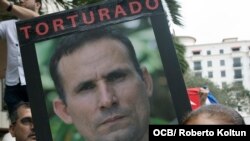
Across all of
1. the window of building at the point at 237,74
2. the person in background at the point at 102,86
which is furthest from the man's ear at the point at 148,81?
the window of building at the point at 237,74

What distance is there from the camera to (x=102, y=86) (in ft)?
6.29

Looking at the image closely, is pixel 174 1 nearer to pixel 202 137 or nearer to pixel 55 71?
pixel 55 71

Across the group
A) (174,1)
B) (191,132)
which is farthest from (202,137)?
(174,1)

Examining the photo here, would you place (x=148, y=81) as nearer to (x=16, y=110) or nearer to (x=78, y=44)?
(x=78, y=44)

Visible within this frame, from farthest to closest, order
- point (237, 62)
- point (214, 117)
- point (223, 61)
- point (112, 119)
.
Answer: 1. point (223, 61)
2. point (237, 62)
3. point (112, 119)
4. point (214, 117)

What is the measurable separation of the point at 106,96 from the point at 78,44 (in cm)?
24

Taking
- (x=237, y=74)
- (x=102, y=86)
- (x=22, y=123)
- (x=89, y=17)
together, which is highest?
(x=89, y=17)

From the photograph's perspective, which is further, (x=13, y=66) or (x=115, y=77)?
(x=13, y=66)

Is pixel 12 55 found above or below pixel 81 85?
above

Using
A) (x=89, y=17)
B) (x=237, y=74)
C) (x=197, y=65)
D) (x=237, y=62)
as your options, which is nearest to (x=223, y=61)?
(x=237, y=62)

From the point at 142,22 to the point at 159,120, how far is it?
1.31ft

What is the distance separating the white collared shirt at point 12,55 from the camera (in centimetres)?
307

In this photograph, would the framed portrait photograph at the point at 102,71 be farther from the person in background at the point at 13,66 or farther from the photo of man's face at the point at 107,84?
the person in background at the point at 13,66

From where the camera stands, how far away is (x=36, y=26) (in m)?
1.98
